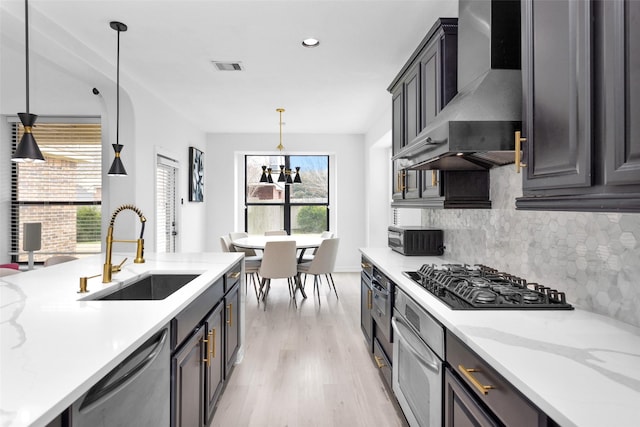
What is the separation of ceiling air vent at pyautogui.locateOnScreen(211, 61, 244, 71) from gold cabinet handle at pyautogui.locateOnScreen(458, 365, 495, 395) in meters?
3.23

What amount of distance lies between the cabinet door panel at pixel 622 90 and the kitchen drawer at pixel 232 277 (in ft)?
6.92

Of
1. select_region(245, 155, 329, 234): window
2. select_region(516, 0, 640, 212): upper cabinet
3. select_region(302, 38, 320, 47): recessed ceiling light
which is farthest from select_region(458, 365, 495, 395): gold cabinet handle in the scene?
select_region(245, 155, 329, 234): window

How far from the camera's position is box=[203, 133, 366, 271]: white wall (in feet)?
22.5

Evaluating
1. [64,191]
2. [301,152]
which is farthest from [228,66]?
[301,152]

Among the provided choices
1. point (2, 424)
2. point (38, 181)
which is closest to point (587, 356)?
point (2, 424)

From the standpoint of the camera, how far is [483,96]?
1516mm

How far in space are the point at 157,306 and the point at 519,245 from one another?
1.82 metres

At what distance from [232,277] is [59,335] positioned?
1.54m

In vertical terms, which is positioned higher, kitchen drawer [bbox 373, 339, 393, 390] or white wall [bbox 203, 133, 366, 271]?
white wall [bbox 203, 133, 366, 271]

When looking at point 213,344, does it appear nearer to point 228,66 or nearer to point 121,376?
point 121,376

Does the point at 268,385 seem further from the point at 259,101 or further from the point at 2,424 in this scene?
the point at 259,101

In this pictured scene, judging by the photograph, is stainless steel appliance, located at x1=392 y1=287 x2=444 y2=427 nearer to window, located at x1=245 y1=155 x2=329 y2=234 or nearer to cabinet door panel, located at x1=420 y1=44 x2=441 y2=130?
cabinet door panel, located at x1=420 y1=44 x2=441 y2=130

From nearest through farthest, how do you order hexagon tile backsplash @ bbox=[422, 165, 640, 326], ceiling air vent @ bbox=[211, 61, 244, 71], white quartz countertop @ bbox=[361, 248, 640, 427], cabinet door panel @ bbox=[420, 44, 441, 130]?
white quartz countertop @ bbox=[361, 248, 640, 427] → hexagon tile backsplash @ bbox=[422, 165, 640, 326] → cabinet door panel @ bbox=[420, 44, 441, 130] → ceiling air vent @ bbox=[211, 61, 244, 71]

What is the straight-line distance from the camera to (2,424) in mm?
647
